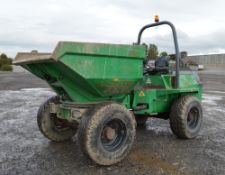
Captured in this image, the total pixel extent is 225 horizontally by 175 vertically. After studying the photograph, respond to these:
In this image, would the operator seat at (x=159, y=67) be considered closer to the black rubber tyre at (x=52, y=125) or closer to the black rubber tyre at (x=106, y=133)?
the black rubber tyre at (x=106, y=133)

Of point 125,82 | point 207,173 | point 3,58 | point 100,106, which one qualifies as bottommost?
point 207,173

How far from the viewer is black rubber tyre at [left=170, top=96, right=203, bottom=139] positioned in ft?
16.0

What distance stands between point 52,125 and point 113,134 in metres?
1.29

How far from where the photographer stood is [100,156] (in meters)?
3.62

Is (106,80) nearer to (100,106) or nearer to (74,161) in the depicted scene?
(100,106)

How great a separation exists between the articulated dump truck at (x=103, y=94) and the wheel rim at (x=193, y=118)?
18cm

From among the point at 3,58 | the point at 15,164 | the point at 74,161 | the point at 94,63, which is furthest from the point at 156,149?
the point at 3,58

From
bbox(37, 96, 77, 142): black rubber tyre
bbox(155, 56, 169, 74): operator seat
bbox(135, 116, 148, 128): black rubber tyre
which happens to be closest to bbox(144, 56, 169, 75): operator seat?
bbox(155, 56, 169, 74): operator seat

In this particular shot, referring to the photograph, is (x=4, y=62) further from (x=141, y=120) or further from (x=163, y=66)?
(x=163, y=66)

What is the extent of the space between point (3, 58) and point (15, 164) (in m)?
41.2

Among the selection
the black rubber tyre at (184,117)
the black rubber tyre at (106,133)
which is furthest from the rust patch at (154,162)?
the black rubber tyre at (184,117)

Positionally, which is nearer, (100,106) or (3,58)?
(100,106)

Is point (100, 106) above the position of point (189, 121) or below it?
above

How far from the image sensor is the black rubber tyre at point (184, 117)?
488 cm
